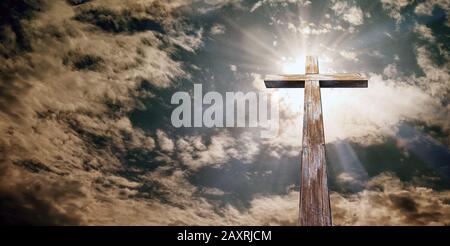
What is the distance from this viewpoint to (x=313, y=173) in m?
2.96

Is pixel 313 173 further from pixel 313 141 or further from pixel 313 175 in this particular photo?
pixel 313 141

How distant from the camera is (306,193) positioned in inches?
111

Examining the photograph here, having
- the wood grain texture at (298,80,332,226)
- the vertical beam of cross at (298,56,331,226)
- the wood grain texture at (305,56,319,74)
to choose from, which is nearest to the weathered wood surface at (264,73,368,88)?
the wood grain texture at (305,56,319,74)

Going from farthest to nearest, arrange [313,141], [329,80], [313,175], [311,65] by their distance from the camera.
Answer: [311,65] → [329,80] → [313,141] → [313,175]

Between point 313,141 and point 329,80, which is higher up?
point 329,80

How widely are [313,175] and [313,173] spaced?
0.02 m

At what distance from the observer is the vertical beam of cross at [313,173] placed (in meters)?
2.67

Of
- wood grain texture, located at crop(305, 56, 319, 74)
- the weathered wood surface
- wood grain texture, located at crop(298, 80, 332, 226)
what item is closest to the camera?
wood grain texture, located at crop(298, 80, 332, 226)

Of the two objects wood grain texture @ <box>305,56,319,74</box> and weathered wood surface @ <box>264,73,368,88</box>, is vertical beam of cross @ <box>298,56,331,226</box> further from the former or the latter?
wood grain texture @ <box>305,56,319,74</box>

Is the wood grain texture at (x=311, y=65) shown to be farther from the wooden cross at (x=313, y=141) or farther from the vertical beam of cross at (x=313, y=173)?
the vertical beam of cross at (x=313, y=173)

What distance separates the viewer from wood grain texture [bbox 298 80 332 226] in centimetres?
267

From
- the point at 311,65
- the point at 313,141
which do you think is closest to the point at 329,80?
the point at 311,65

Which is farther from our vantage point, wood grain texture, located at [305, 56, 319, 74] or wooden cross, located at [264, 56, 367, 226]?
wood grain texture, located at [305, 56, 319, 74]
